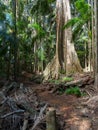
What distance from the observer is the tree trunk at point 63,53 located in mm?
17797

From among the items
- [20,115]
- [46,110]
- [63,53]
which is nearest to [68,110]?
[46,110]

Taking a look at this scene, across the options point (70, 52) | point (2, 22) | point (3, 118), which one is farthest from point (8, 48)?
Result: point (3, 118)

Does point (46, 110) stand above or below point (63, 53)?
below

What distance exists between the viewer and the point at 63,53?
1911cm

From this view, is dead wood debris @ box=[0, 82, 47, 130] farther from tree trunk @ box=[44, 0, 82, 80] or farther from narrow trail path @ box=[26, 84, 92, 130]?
tree trunk @ box=[44, 0, 82, 80]

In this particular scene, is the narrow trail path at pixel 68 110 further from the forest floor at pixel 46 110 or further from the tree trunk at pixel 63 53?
the tree trunk at pixel 63 53

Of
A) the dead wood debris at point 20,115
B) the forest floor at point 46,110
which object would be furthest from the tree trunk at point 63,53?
the dead wood debris at point 20,115

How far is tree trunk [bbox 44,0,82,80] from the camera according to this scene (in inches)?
701

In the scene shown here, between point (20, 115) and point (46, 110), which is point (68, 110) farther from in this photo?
point (20, 115)

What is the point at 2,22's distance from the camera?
63.2ft

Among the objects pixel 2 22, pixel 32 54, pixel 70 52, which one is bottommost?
pixel 32 54

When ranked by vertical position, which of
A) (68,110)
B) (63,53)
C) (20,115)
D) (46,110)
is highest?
(63,53)

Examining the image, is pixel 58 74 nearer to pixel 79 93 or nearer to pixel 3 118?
pixel 79 93

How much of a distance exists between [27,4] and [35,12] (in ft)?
11.7
